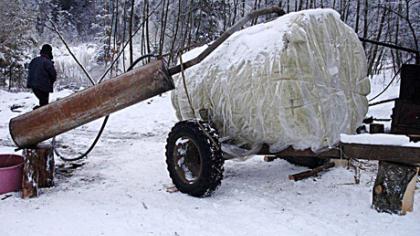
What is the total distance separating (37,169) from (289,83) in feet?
9.82

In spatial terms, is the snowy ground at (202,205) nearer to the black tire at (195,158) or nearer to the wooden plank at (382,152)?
the black tire at (195,158)

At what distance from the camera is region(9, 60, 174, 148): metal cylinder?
4.36 metres

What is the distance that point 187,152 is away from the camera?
475 centimetres

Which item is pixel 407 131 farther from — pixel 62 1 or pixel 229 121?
pixel 62 1

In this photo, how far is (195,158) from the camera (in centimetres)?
476

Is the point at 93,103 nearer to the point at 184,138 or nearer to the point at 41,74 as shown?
the point at 184,138

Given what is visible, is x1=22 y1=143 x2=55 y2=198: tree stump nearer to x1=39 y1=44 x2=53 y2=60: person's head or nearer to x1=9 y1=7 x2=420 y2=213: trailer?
x1=9 y1=7 x2=420 y2=213: trailer

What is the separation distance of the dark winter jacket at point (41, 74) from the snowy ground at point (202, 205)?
3357 mm

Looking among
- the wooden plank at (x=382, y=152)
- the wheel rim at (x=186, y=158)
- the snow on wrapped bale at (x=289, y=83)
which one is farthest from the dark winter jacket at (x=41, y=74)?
the wooden plank at (x=382, y=152)

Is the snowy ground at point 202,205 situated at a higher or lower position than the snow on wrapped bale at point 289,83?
lower

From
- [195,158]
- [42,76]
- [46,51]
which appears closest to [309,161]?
[195,158]

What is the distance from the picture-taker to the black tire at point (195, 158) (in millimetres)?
4305

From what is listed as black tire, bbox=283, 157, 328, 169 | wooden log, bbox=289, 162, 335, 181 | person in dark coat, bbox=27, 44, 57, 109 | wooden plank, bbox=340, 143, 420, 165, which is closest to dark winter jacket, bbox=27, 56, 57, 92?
person in dark coat, bbox=27, 44, 57, 109

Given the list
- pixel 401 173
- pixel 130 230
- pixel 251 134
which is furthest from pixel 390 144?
pixel 130 230
